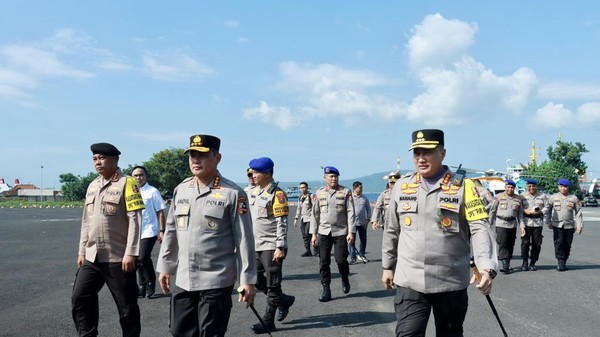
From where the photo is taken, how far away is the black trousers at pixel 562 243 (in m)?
11.6

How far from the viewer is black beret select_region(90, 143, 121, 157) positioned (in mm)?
5363

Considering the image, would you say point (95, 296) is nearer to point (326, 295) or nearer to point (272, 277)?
point (272, 277)

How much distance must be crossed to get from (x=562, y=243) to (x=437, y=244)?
30.0 feet

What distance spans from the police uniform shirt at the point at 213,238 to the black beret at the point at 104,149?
1430 mm

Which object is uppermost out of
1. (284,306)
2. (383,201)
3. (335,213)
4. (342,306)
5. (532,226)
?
(335,213)

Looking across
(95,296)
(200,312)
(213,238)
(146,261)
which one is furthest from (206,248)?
(146,261)

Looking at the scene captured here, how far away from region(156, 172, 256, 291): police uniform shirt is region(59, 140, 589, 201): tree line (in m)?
57.6

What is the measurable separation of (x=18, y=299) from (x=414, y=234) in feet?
22.5

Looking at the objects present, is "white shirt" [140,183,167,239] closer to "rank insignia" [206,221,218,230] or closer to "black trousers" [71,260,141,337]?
"black trousers" [71,260,141,337]

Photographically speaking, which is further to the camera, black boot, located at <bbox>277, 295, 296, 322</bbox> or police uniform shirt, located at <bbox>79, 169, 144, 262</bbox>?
black boot, located at <bbox>277, 295, 296, 322</bbox>

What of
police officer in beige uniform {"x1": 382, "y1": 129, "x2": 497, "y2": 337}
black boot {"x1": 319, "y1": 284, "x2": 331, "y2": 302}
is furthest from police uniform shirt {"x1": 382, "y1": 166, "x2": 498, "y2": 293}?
black boot {"x1": 319, "y1": 284, "x2": 331, "y2": 302}

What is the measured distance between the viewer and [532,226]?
479 inches

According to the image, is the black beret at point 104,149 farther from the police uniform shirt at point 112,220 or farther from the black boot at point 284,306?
the black boot at point 284,306

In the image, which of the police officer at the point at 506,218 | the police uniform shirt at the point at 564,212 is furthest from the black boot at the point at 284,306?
the police uniform shirt at the point at 564,212
